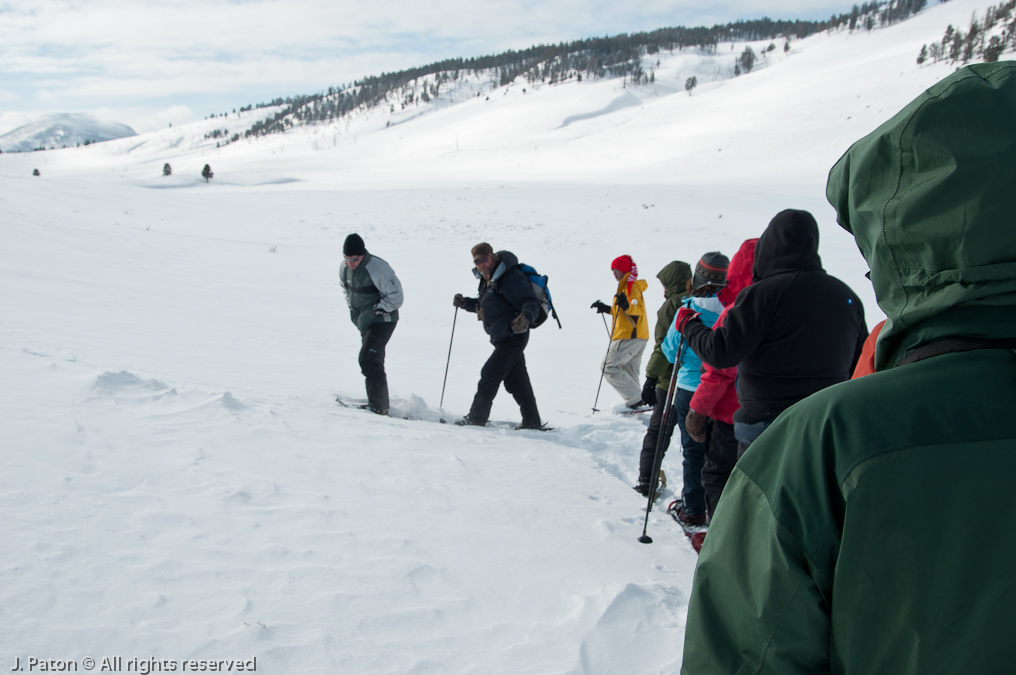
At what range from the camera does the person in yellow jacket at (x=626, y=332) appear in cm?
696

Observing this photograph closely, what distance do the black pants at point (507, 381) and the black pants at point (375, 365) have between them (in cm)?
99

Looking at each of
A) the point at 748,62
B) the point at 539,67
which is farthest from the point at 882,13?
the point at 539,67

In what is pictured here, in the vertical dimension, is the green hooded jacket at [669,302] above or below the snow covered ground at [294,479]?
above

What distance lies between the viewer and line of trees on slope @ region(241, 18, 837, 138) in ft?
403

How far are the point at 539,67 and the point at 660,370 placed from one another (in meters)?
139

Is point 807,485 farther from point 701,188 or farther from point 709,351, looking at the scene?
point 701,188

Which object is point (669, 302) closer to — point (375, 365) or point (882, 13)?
point (375, 365)

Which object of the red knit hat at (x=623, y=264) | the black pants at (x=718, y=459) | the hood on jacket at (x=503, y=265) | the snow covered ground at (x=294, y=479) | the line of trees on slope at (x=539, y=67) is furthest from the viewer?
the line of trees on slope at (x=539, y=67)

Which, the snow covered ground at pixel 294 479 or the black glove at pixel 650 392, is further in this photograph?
the black glove at pixel 650 392

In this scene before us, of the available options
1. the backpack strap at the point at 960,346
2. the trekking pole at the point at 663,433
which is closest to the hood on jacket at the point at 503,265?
the trekking pole at the point at 663,433

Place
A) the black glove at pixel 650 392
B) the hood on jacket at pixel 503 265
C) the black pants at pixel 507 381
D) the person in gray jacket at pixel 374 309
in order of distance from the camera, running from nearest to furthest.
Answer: the black glove at pixel 650 392, the hood on jacket at pixel 503 265, the black pants at pixel 507 381, the person in gray jacket at pixel 374 309

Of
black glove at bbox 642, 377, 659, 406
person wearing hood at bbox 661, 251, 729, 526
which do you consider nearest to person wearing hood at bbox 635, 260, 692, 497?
black glove at bbox 642, 377, 659, 406

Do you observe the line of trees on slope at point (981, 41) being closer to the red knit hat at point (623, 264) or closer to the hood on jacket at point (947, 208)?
the red knit hat at point (623, 264)

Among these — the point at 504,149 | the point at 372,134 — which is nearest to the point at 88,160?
the point at 372,134
